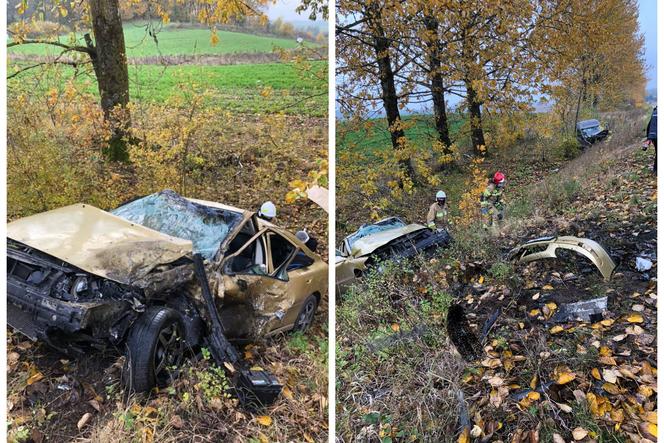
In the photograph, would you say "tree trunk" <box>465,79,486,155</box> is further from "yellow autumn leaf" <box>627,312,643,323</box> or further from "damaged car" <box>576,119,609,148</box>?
"yellow autumn leaf" <box>627,312,643,323</box>

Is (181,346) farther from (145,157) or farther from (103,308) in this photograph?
(145,157)

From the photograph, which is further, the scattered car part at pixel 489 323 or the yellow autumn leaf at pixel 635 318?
the scattered car part at pixel 489 323

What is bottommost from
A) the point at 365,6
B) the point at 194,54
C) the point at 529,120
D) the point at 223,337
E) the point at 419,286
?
the point at 223,337

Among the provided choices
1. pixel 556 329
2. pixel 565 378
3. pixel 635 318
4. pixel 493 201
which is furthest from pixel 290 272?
pixel 635 318

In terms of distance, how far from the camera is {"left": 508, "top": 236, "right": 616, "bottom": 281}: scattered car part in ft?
11.2

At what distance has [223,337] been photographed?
3.62 meters

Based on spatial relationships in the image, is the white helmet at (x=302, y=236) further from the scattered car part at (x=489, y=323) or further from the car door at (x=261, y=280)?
the scattered car part at (x=489, y=323)

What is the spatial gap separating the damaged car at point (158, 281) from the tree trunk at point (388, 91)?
101 centimetres

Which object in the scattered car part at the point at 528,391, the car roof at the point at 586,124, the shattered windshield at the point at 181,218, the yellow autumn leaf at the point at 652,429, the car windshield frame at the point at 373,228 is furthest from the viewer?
the car windshield frame at the point at 373,228

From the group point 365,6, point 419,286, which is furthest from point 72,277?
point 365,6

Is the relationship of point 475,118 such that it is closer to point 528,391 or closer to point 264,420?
point 528,391

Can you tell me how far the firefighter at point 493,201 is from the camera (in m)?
3.75

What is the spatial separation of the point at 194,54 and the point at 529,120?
2.36 meters

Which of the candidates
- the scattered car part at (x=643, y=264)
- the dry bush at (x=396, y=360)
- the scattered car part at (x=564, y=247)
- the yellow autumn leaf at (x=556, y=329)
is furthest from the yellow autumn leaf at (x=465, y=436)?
the scattered car part at (x=643, y=264)
